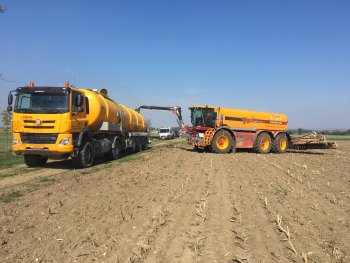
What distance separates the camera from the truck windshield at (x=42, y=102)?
43.2 ft

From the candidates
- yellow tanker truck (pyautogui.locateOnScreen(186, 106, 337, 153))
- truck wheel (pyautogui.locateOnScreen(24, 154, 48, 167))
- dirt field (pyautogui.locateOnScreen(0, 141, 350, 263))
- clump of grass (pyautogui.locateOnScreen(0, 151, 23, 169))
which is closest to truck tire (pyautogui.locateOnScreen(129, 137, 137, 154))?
yellow tanker truck (pyautogui.locateOnScreen(186, 106, 337, 153))

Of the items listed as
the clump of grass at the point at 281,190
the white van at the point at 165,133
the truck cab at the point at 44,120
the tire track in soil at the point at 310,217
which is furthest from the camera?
the white van at the point at 165,133

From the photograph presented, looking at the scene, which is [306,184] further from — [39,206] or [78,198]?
[39,206]

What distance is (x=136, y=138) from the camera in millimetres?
23688

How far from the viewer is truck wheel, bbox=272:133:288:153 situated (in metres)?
23.2

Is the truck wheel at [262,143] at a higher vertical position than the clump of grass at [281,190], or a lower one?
higher

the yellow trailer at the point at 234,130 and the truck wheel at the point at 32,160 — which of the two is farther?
the yellow trailer at the point at 234,130

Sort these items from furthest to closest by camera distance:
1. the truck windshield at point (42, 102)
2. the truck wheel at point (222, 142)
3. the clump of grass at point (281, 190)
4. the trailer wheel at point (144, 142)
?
1. the trailer wheel at point (144, 142)
2. the truck wheel at point (222, 142)
3. the truck windshield at point (42, 102)
4. the clump of grass at point (281, 190)

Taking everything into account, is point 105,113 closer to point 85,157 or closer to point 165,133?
point 85,157

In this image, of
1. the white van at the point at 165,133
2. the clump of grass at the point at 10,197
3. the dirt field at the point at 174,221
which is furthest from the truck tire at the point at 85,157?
the white van at the point at 165,133

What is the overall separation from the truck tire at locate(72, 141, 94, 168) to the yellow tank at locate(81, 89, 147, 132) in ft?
3.36

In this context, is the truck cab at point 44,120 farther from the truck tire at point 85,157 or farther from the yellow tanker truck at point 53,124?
the truck tire at point 85,157

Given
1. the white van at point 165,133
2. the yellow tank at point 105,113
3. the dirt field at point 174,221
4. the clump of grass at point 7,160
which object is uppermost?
A: the yellow tank at point 105,113

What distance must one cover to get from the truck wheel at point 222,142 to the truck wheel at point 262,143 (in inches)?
96.6
